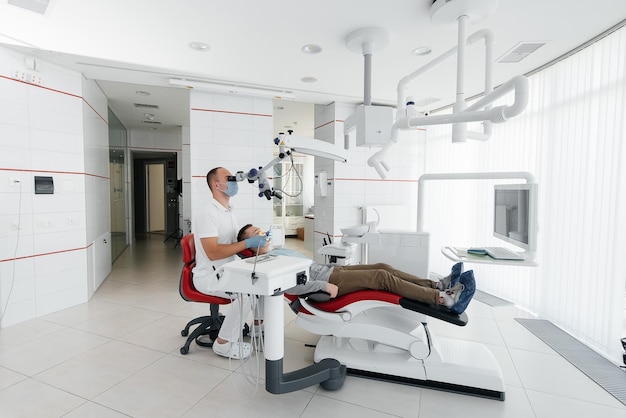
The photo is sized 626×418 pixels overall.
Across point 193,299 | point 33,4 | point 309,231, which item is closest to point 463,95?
point 193,299

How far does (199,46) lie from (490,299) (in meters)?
4.13

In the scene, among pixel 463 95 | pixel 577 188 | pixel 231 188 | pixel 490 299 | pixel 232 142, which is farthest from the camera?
pixel 232 142

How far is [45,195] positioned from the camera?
332 centimetres

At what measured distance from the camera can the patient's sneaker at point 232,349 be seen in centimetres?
248

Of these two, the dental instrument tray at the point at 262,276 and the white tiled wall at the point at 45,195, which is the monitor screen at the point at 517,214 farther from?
the white tiled wall at the point at 45,195

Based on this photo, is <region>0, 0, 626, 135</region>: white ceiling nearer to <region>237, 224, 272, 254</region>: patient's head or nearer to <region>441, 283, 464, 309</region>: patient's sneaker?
<region>237, 224, 272, 254</region>: patient's head

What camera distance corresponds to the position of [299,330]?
9.93ft

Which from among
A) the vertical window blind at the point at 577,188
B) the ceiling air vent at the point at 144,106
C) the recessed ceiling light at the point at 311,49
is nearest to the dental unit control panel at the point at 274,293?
the recessed ceiling light at the point at 311,49

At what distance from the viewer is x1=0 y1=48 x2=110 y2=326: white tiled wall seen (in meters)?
3.04

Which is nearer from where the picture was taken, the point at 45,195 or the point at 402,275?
the point at 402,275

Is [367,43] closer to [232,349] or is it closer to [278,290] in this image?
[278,290]

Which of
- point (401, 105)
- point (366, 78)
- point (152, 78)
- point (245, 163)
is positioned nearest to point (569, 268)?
point (401, 105)

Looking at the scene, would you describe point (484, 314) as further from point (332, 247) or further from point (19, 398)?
point (19, 398)

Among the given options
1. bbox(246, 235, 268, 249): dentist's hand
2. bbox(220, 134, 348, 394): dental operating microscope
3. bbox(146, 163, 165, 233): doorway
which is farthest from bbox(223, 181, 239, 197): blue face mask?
bbox(146, 163, 165, 233): doorway
